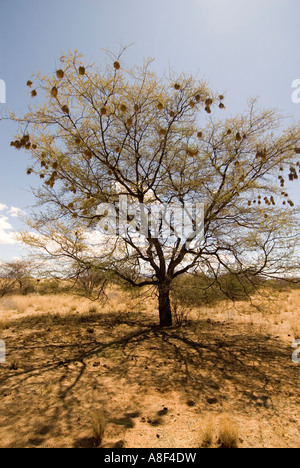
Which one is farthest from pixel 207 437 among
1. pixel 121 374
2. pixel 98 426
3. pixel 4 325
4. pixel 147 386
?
pixel 4 325

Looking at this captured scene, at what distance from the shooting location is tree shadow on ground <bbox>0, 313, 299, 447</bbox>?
3.72 meters

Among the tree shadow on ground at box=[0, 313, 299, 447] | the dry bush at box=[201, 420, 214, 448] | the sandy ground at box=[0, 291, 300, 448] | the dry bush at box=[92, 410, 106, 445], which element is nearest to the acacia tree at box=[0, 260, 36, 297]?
the sandy ground at box=[0, 291, 300, 448]

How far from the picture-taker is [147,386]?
483 centimetres

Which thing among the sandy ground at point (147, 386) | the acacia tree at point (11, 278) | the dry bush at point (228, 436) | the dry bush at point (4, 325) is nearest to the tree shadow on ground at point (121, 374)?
the sandy ground at point (147, 386)

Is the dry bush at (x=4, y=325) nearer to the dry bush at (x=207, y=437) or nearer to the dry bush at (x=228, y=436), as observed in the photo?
the dry bush at (x=207, y=437)

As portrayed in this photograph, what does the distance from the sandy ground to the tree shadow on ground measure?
17 mm

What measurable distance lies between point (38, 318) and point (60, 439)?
9.00 meters

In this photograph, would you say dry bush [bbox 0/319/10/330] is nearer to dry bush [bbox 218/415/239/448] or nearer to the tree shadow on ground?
the tree shadow on ground

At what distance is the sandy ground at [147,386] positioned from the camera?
130 inches

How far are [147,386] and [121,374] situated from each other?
77cm

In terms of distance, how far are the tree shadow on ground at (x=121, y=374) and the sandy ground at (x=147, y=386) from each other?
17 millimetres

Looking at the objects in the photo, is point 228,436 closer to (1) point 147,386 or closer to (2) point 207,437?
(2) point 207,437

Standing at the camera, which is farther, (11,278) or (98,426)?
(11,278)
